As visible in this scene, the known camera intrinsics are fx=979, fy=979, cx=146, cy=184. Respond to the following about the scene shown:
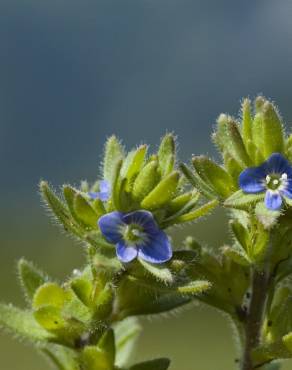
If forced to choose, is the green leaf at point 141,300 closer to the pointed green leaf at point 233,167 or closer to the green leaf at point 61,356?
the green leaf at point 61,356

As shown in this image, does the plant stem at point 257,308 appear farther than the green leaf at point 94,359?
Yes

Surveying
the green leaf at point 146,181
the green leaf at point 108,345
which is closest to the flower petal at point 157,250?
the green leaf at point 146,181

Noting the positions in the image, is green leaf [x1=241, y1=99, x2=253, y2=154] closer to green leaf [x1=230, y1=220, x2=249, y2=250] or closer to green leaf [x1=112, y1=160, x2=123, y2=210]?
green leaf [x1=230, y1=220, x2=249, y2=250]

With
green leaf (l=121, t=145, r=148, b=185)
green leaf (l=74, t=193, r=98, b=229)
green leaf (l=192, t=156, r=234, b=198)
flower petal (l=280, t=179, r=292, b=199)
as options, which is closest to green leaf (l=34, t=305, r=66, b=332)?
green leaf (l=74, t=193, r=98, b=229)

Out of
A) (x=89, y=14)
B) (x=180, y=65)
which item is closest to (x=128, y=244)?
(x=180, y=65)

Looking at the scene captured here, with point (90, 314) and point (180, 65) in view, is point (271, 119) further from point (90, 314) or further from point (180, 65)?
point (180, 65)

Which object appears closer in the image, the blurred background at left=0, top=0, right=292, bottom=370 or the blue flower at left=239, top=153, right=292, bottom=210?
the blue flower at left=239, top=153, right=292, bottom=210

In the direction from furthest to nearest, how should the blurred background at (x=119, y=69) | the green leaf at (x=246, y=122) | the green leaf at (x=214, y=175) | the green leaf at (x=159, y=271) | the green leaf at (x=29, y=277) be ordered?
the blurred background at (x=119, y=69), the green leaf at (x=29, y=277), the green leaf at (x=246, y=122), the green leaf at (x=214, y=175), the green leaf at (x=159, y=271)
